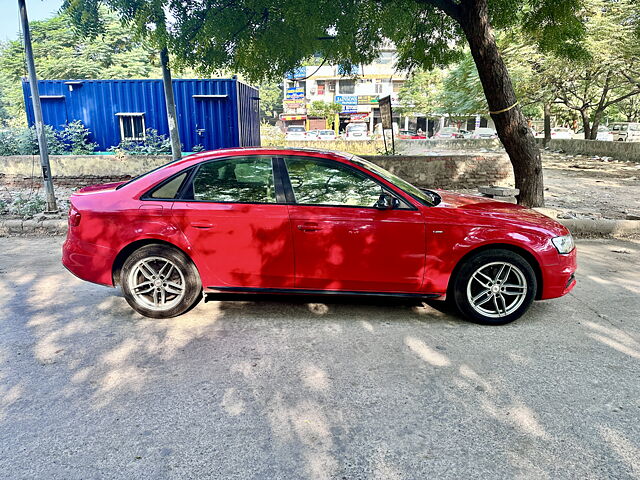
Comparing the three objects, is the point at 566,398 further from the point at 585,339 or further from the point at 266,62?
the point at 266,62

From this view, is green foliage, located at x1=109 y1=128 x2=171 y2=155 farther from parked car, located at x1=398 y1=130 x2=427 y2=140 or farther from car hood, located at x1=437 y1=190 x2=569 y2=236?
parked car, located at x1=398 y1=130 x2=427 y2=140

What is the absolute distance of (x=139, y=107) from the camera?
604 inches

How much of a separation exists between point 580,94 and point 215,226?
28132mm

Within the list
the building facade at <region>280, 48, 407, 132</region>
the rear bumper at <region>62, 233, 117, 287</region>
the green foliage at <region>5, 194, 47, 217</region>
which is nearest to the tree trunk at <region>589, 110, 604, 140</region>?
the green foliage at <region>5, 194, 47, 217</region>

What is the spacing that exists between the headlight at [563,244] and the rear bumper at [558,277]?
5 centimetres

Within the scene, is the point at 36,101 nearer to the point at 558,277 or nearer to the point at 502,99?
the point at 502,99

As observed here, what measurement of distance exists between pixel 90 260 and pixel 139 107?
1243 cm

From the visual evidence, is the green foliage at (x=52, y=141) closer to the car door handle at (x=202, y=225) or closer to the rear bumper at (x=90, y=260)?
the rear bumper at (x=90, y=260)

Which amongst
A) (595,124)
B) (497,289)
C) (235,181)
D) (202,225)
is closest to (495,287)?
(497,289)

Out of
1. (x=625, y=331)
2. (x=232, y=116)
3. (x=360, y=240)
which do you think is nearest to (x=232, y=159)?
(x=360, y=240)

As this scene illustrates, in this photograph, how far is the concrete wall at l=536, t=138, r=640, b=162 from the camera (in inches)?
778

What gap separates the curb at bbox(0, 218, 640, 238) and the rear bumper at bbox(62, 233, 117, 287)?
13.5 feet

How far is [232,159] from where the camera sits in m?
4.43

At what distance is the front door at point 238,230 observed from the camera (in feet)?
13.8
